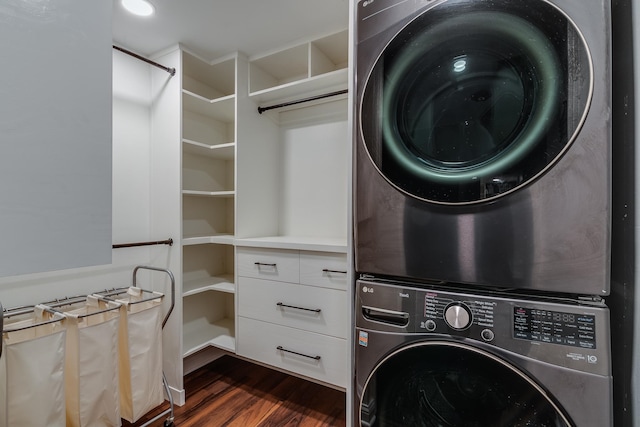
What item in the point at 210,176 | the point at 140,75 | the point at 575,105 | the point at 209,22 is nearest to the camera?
the point at 575,105

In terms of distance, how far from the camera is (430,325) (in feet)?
2.58

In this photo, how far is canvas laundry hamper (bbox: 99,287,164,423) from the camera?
1.42 meters

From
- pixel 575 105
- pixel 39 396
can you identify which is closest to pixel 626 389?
pixel 575 105

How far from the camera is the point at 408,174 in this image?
2.73 ft

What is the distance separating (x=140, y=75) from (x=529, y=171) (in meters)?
2.24

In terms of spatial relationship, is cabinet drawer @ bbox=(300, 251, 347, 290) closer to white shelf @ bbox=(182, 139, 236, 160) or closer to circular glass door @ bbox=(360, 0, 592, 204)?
circular glass door @ bbox=(360, 0, 592, 204)

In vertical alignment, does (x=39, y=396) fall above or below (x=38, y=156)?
below

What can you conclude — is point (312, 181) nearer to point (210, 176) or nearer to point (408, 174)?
point (210, 176)

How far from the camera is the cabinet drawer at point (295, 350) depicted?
1.41 m

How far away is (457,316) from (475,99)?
0.59m

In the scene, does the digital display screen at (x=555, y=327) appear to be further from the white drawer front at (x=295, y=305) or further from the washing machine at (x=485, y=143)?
the white drawer front at (x=295, y=305)

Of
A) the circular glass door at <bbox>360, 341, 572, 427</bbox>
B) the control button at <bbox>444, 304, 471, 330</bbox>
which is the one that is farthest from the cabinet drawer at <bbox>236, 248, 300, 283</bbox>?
the control button at <bbox>444, 304, 471, 330</bbox>

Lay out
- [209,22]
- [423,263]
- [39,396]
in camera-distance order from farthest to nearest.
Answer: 1. [209,22]
2. [39,396]
3. [423,263]

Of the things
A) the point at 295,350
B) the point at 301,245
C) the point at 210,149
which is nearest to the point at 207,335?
the point at 295,350
